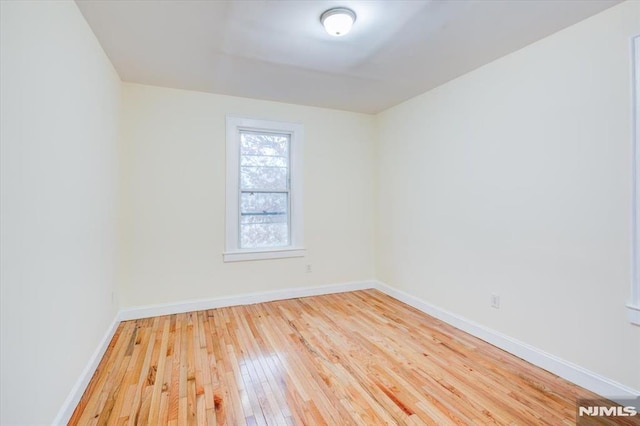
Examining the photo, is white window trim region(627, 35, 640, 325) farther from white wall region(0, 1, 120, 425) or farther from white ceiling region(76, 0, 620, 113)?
white wall region(0, 1, 120, 425)

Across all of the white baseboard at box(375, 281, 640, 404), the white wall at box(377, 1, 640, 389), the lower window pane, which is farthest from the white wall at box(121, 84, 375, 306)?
the white baseboard at box(375, 281, 640, 404)

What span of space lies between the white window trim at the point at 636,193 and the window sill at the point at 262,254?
9.93 feet

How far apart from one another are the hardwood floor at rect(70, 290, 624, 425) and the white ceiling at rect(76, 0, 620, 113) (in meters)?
2.45

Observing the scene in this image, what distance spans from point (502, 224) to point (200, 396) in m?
2.63

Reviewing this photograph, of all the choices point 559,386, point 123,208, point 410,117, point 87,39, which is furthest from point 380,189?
point 87,39

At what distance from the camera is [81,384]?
1945 mm

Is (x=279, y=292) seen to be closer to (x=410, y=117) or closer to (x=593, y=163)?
(x=410, y=117)

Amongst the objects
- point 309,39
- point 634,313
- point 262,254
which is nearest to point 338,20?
point 309,39

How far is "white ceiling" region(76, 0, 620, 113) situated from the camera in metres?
1.93

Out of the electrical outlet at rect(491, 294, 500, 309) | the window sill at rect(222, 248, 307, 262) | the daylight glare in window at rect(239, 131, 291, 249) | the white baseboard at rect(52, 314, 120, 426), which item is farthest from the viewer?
the daylight glare in window at rect(239, 131, 291, 249)

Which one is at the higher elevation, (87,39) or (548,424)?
(87,39)

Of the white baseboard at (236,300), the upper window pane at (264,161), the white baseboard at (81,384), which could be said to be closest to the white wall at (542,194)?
the white baseboard at (236,300)

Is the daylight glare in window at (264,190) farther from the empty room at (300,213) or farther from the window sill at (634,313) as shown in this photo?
the window sill at (634,313)

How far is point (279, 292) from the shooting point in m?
3.88
